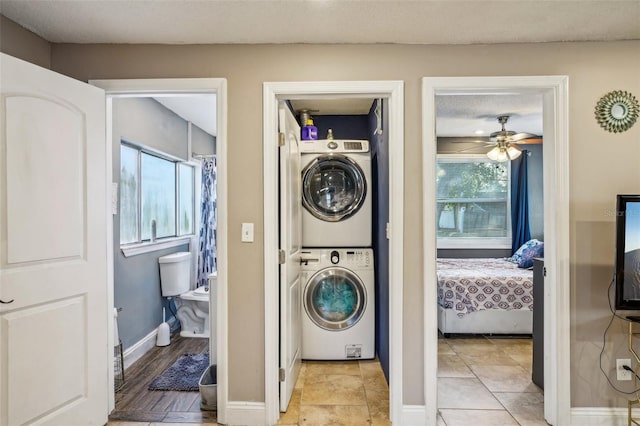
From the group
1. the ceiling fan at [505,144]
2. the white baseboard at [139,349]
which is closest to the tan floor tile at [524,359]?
the ceiling fan at [505,144]

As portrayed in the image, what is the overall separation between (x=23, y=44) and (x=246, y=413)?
7.93ft

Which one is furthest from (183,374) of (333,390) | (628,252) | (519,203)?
(519,203)

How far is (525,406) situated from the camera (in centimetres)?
229

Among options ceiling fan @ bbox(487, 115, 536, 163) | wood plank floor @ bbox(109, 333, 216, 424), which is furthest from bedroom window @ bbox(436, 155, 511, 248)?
wood plank floor @ bbox(109, 333, 216, 424)

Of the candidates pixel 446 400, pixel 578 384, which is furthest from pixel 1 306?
pixel 578 384

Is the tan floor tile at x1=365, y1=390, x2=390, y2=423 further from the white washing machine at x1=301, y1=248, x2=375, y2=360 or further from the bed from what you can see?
the bed

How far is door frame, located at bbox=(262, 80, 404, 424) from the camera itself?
6.72 feet

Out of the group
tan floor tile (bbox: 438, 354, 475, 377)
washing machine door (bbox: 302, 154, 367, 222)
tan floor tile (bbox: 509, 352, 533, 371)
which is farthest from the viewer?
washing machine door (bbox: 302, 154, 367, 222)

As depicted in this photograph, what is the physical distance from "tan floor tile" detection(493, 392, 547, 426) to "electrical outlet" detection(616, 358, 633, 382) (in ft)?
1.63

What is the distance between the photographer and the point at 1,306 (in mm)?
1600

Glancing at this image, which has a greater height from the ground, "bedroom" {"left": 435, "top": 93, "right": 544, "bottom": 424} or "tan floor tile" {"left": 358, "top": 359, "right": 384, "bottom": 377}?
"bedroom" {"left": 435, "top": 93, "right": 544, "bottom": 424}

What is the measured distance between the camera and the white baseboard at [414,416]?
2.03 meters

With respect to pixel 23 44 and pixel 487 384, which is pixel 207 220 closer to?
pixel 23 44

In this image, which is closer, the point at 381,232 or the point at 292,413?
the point at 292,413
